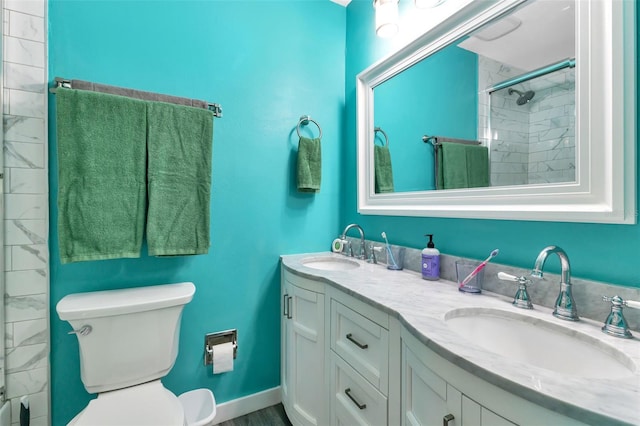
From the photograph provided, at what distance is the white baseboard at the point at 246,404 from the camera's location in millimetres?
1499

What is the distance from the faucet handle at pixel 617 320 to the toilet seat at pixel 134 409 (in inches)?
51.8

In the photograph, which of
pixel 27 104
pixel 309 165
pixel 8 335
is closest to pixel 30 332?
pixel 8 335

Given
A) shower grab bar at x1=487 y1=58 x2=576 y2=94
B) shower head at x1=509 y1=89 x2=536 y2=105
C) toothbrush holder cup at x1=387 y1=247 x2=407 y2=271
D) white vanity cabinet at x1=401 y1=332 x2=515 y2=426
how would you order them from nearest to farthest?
white vanity cabinet at x1=401 y1=332 x2=515 y2=426, shower grab bar at x1=487 y1=58 x2=576 y2=94, shower head at x1=509 y1=89 x2=536 y2=105, toothbrush holder cup at x1=387 y1=247 x2=407 y2=271

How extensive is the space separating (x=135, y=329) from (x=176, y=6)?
5.16 ft

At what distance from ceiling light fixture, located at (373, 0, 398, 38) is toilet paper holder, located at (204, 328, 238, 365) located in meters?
1.82

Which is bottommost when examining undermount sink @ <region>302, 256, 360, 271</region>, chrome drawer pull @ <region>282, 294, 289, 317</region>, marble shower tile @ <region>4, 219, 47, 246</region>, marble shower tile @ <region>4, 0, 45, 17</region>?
chrome drawer pull @ <region>282, 294, 289, 317</region>

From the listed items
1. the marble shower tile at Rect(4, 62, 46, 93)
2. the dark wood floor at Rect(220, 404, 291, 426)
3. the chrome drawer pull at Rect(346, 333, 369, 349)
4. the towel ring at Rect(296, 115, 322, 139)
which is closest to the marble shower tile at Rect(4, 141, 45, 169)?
the marble shower tile at Rect(4, 62, 46, 93)

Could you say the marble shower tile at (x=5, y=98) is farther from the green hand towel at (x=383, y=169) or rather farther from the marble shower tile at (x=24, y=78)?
the green hand towel at (x=383, y=169)

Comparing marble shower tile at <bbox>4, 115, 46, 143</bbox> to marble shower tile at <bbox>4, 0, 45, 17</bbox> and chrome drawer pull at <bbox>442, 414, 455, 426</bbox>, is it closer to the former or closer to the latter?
A: marble shower tile at <bbox>4, 0, 45, 17</bbox>

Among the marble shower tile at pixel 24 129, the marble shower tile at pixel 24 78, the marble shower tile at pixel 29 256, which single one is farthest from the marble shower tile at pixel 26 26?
the marble shower tile at pixel 29 256

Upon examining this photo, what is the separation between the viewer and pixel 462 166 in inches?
45.3

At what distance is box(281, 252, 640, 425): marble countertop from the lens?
43 centimetres

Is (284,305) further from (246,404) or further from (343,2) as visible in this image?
(343,2)

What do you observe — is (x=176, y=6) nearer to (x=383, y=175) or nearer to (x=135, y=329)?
(x=383, y=175)
